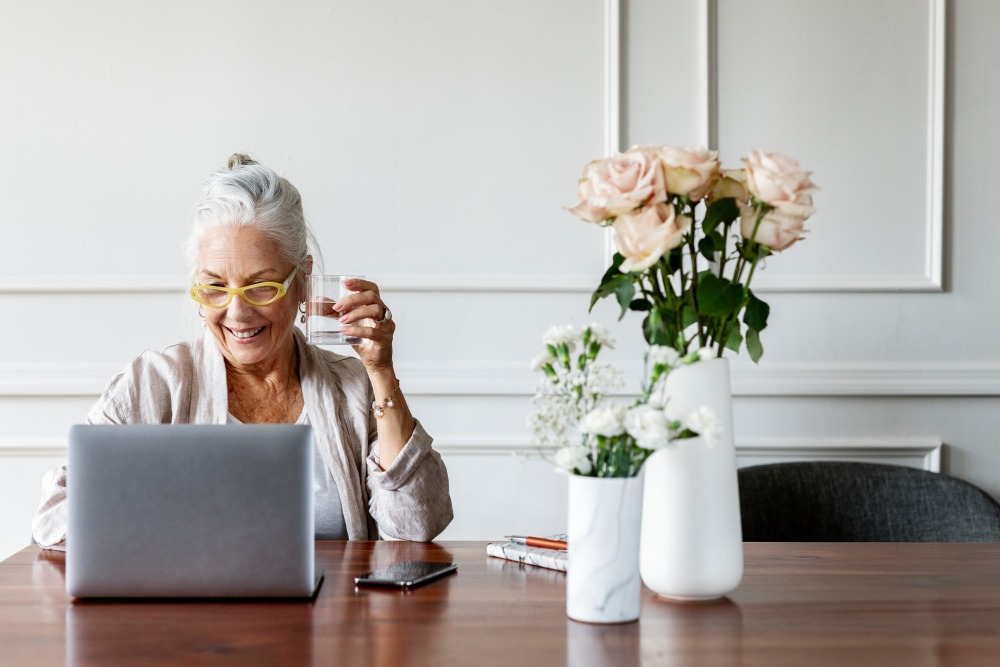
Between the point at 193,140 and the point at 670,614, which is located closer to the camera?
the point at 670,614

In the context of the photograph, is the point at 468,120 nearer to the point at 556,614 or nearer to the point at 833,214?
the point at 833,214

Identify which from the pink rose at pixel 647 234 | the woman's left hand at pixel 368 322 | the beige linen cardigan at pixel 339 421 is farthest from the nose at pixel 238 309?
the pink rose at pixel 647 234

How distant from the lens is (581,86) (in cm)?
241

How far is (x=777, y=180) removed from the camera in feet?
3.68

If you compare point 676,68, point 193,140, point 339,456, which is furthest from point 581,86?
point 339,456

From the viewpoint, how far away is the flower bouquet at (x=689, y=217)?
1123 mm

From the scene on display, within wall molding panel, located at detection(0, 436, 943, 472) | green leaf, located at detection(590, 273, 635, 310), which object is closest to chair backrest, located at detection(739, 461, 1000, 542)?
wall molding panel, located at detection(0, 436, 943, 472)

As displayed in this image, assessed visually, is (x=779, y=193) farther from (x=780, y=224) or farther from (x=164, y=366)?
(x=164, y=366)

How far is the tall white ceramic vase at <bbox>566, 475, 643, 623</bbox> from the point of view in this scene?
1073 mm

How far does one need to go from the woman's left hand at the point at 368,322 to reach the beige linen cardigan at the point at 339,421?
156 mm

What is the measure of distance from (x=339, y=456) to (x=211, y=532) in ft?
2.33

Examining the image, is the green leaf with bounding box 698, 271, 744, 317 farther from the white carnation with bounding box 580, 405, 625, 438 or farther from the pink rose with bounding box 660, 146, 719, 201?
the white carnation with bounding box 580, 405, 625, 438

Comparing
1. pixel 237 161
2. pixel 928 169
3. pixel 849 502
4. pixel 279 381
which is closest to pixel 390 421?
pixel 279 381

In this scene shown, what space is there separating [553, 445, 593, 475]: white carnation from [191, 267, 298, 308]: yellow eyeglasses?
0.93 metres
